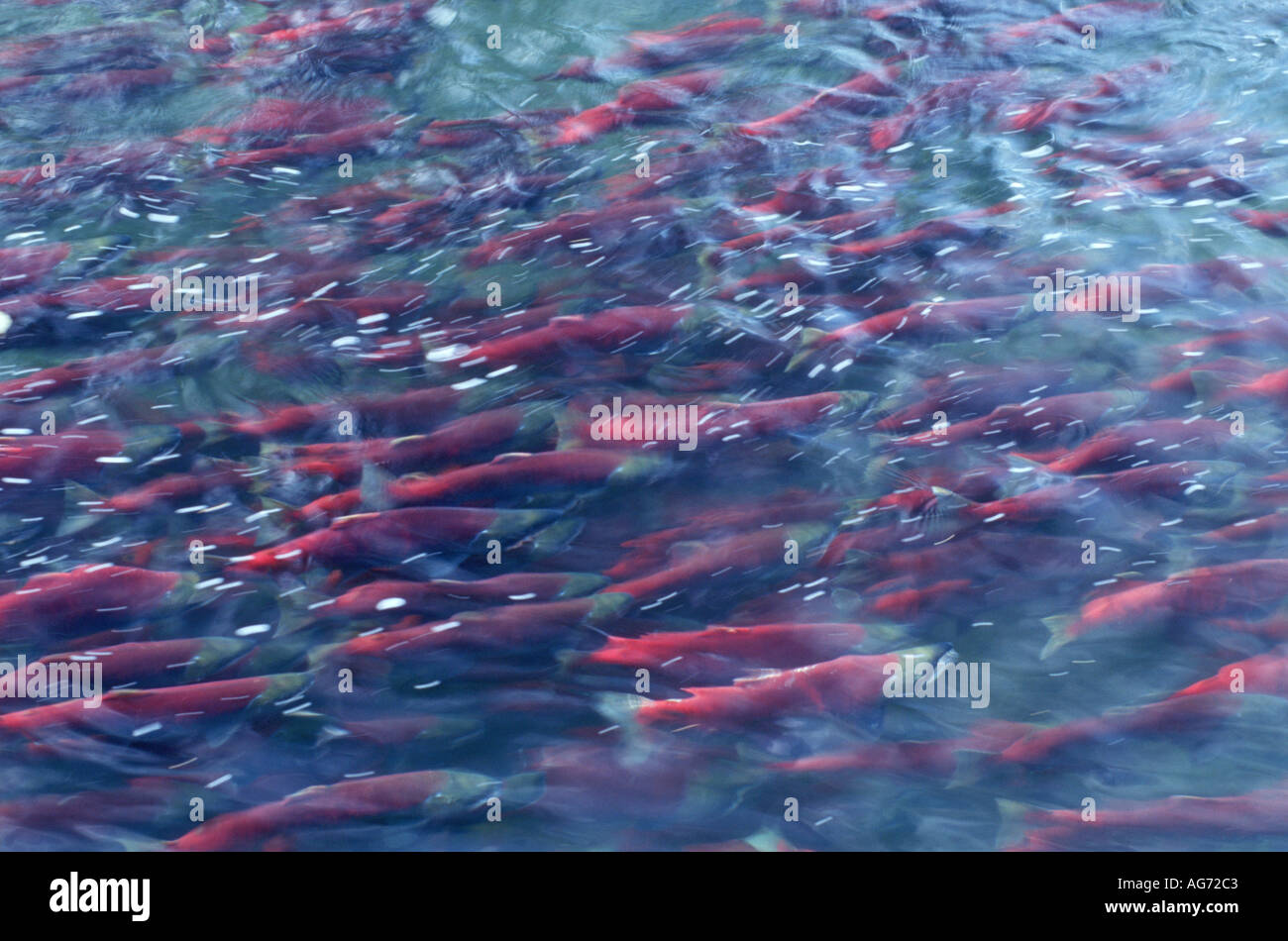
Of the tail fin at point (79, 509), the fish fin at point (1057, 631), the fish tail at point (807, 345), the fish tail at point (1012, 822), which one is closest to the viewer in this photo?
the fish tail at point (1012, 822)

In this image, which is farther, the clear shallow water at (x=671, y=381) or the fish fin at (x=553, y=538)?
the fish fin at (x=553, y=538)

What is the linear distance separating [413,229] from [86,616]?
0.76 meters

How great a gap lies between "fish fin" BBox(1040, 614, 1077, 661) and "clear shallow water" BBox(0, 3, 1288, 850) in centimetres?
1

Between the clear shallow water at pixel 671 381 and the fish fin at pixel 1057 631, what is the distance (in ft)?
0.04

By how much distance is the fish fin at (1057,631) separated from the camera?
123 centimetres

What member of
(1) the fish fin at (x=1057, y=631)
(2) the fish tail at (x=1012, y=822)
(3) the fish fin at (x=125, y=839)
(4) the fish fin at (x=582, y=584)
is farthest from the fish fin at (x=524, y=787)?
(1) the fish fin at (x=1057, y=631)

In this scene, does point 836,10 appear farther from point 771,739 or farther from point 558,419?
point 771,739

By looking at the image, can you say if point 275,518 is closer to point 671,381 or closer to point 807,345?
point 671,381

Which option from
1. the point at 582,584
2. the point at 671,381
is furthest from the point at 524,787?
the point at 671,381

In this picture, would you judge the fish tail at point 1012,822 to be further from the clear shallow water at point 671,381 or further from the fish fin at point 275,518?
the fish fin at point 275,518

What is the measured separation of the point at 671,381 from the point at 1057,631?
1.96 ft

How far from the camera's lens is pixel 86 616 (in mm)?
1256
